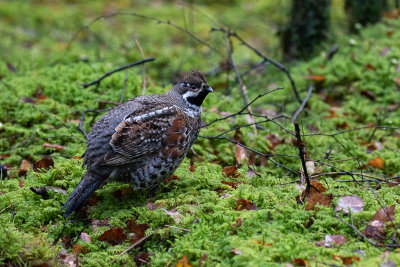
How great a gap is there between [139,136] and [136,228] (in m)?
0.89

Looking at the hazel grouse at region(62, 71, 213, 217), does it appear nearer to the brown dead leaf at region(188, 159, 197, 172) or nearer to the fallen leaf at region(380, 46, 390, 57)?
the brown dead leaf at region(188, 159, 197, 172)

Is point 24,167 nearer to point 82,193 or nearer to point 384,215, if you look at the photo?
point 82,193

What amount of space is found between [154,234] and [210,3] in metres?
13.6

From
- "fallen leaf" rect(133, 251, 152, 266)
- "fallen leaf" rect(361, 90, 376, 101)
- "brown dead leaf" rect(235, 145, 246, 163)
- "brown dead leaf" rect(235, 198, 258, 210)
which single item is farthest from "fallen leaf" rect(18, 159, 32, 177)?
"fallen leaf" rect(361, 90, 376, 101)

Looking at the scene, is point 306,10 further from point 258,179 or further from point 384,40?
point 258,179

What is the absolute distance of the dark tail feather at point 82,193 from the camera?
4.26 metres

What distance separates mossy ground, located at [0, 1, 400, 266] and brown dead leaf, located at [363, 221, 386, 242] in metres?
0.06

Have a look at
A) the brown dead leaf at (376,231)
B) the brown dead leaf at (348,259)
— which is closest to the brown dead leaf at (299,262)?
the brown dead leaf at (348,259)

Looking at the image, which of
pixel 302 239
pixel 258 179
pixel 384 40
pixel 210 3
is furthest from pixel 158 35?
pixel 302 239

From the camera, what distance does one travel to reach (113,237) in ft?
13.4

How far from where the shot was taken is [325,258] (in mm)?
3377

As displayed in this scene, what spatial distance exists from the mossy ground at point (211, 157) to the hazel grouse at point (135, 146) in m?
0.27

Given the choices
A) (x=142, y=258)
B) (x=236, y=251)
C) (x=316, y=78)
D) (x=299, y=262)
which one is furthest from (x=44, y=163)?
(x=316, y=78)

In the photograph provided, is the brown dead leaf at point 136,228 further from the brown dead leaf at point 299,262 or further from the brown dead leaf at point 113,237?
the brown dead leaf at point 299,262
